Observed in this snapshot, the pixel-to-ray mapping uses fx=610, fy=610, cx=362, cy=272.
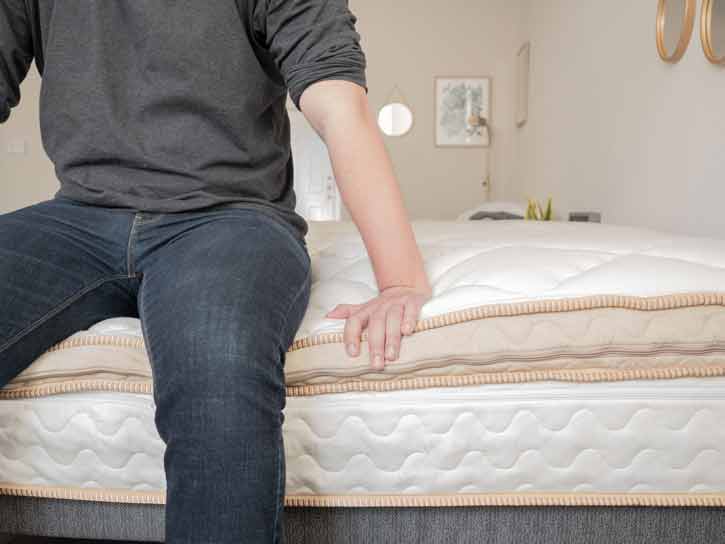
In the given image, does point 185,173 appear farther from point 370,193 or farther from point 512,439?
point 512,439

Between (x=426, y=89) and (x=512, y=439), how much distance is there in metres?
4.86

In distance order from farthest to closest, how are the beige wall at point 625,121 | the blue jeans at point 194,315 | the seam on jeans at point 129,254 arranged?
the beige wall at point 625,121 < the seam on jeans at point 129,254 < the blue jeans at point 194,315

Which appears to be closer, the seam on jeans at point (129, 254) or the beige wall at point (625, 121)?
the seam on jeans at point (129, 254)

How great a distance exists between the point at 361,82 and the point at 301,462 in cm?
52

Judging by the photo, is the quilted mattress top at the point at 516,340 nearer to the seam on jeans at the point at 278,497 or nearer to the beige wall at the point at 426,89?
the seam on jeans at the point at 278,497

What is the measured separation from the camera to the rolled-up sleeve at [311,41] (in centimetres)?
84

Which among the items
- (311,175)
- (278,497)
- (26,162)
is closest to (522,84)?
(311,175)

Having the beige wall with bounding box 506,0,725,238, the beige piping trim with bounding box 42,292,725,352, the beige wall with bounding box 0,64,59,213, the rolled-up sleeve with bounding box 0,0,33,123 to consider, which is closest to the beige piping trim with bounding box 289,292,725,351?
the beige piping trim with bounding box 42,292,725,352

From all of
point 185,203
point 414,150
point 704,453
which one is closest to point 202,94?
point 185,203

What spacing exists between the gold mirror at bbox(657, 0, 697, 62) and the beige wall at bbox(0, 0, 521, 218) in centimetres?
305

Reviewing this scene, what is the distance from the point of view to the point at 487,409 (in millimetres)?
Result: 765

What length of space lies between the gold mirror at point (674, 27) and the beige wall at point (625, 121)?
1.4 inches

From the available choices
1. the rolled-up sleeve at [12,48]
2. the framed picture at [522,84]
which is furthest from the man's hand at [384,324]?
the framed picture at [522,84]

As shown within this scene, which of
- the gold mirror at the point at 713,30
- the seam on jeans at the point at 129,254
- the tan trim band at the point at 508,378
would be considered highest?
the gold mirror at the point at 713,30
